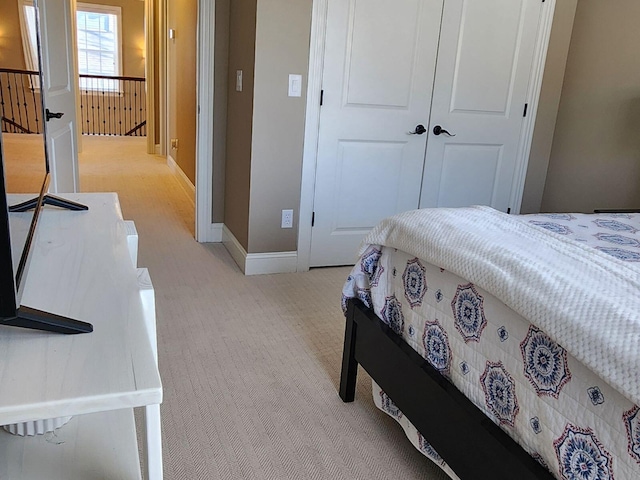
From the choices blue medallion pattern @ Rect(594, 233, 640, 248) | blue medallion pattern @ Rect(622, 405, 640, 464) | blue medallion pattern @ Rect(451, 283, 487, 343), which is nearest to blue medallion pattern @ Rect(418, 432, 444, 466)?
blue medallion pattern @ Rect(451, 283, 487, 343)

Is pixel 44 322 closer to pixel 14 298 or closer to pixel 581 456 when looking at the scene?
pixel 14 298

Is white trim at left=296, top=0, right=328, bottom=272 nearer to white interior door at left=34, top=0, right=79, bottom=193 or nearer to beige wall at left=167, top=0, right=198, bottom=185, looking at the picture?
white interior door at left=34, top=0, right=79, bottom=193

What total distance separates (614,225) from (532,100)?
208 cm

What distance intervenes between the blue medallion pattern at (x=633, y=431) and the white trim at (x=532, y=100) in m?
2.97

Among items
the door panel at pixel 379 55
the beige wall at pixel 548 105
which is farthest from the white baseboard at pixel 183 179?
the beige wall at pixel 548 105

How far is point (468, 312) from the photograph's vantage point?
51.4 inches

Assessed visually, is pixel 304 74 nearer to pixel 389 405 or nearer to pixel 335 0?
pixel 335 0

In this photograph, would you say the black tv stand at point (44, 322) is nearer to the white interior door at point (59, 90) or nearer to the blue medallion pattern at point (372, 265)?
the blue medallion pattern at point (372, 265)

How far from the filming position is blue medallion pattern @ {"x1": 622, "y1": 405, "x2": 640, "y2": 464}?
88 centimetres

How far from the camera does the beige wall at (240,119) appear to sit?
9.56 ft

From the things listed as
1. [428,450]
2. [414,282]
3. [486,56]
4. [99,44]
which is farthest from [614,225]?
[99,44]

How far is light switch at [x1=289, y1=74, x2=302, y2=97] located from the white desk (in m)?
1.83

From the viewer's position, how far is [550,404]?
3.48 feet

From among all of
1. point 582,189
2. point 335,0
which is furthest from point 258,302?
point 582,189
